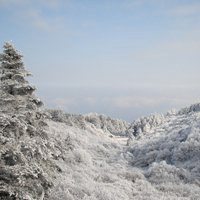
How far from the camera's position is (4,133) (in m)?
13.8

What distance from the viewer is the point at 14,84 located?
15828 mm

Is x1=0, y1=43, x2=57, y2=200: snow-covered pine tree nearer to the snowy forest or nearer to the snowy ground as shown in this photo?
the snowy forest

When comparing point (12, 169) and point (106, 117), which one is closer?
point (12, 169)

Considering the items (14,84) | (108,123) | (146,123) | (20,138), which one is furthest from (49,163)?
(108,123)

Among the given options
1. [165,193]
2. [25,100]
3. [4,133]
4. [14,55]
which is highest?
[14,55]

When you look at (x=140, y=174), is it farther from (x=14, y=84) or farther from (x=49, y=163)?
(x=14, y=84)

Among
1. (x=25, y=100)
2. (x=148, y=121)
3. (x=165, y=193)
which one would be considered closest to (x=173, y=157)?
(x=165, y=193)

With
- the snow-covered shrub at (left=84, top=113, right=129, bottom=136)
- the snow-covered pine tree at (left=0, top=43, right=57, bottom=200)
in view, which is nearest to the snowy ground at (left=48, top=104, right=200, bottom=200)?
the snow-covered pine tree at (left=0, top=43, right=57, bottom=200)

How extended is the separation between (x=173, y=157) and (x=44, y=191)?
Result: 23124 millimetres

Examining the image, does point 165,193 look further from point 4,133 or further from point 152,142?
point 152,142

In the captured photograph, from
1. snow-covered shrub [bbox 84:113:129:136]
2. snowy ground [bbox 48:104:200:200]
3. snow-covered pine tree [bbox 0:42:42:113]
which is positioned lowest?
snowy ground [bbox 48:104:200:200]

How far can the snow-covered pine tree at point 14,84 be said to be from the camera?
1555 centimetres

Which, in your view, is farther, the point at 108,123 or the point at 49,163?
the point at 108,123

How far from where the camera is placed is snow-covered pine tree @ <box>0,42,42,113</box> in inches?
612
